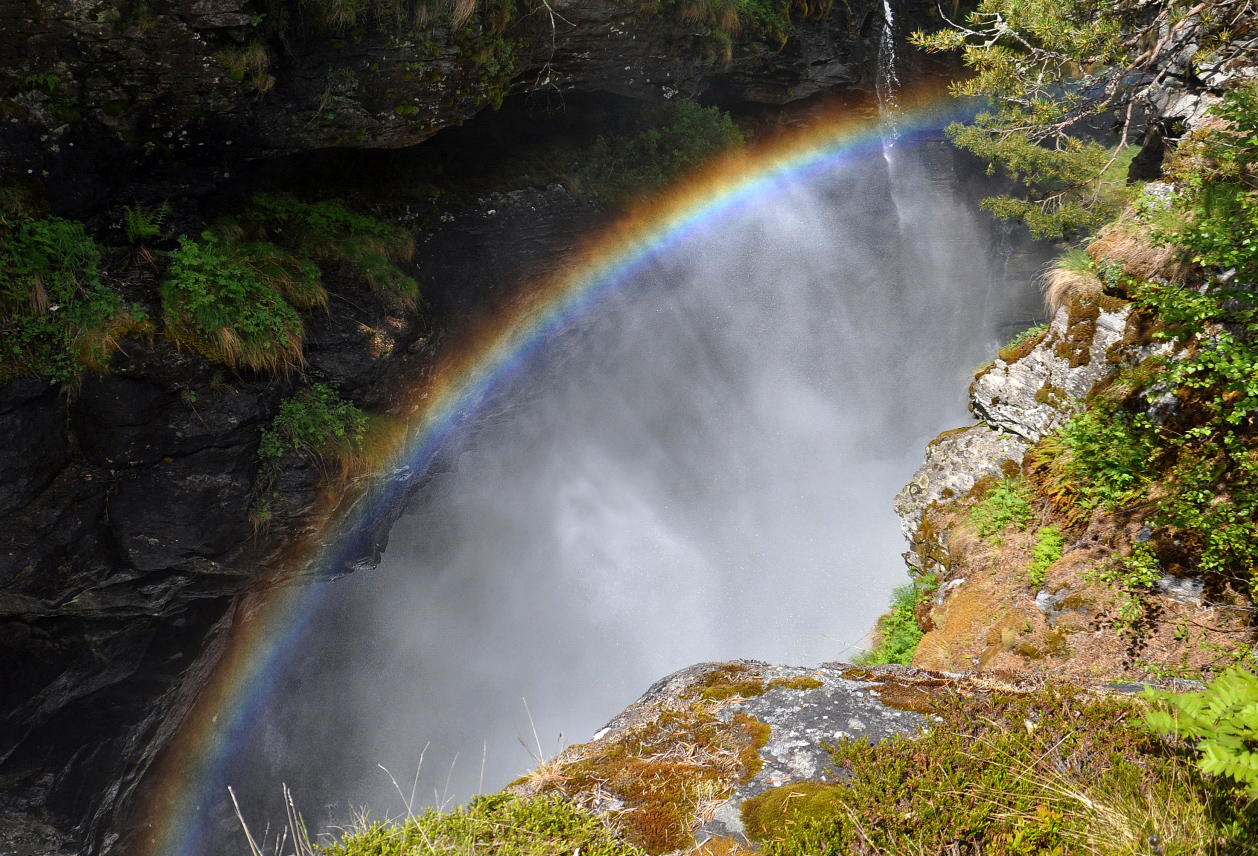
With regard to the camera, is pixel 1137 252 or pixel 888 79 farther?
pixel 888 79

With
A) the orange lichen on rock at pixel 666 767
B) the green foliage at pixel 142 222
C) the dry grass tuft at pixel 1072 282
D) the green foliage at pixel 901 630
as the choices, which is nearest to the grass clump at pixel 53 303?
the green foliage at pixel 142 222

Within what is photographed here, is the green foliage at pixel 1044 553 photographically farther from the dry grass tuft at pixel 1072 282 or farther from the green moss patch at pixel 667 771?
the green moss patch at pixel 667 771

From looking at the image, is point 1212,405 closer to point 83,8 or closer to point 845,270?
point 83,8

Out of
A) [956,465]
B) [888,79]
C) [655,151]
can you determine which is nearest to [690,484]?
[655,151]

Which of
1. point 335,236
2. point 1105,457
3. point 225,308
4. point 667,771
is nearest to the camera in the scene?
point 667,771

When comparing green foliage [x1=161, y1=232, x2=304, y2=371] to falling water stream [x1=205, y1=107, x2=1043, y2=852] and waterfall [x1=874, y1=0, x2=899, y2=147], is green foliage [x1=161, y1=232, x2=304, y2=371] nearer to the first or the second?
falling water stream [x1=205, y1=107, x2=1043, y2=852]

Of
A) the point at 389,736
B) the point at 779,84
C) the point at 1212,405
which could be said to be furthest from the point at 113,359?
the point at 779,84

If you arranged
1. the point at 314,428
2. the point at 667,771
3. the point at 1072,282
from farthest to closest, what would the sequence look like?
the point at 314,428
the point at 1072,282
the point at 667,771

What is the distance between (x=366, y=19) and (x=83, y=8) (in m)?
2.56

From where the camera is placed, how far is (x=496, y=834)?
203 cm

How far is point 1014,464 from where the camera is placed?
249 inches

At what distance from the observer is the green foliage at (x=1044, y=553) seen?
4926 millimetres

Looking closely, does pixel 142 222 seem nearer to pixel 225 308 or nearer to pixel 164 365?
pixel 225 308

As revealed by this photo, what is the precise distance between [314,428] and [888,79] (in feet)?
49.4
